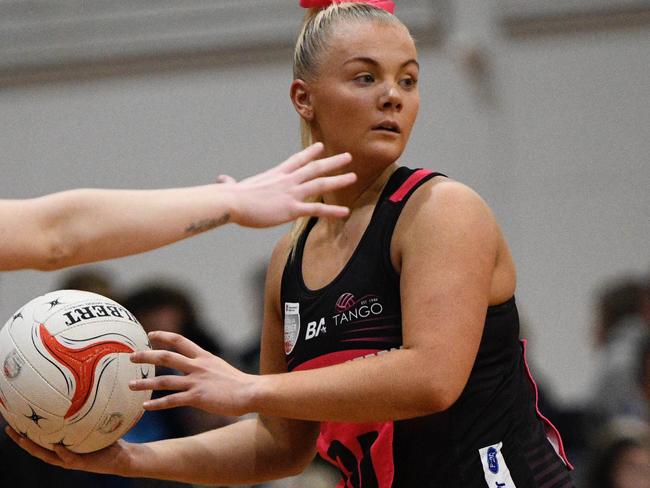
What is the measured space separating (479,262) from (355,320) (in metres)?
0.35

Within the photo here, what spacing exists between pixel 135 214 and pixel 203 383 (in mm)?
427

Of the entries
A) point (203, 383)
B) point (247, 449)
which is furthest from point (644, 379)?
point (203, 383)

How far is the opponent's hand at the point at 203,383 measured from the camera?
2459mm

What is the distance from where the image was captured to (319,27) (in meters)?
2.94

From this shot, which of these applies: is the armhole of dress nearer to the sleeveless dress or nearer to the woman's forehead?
the sleeveless dress

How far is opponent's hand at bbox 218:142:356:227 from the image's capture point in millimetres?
2346

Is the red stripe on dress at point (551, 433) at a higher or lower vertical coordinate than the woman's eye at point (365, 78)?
lower

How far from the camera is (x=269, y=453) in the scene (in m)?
3.15

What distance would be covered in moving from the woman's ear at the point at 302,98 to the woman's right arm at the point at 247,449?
1.34 ft

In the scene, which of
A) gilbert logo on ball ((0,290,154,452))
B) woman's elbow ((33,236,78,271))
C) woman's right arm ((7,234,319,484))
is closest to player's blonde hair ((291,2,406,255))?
woman's right arm ((7,234,319,484))

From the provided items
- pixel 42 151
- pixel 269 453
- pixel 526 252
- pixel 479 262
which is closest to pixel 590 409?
pixel 526 252

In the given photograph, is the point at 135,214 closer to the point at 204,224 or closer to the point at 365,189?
the point at 204,224

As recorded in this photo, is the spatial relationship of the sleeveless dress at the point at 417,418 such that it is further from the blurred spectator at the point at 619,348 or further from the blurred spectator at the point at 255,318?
the blurred spectator at the point at 619,348

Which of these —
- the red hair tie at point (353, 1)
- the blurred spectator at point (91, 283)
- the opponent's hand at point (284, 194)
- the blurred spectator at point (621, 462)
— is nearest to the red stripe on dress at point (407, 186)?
the opponent's hand at point (284, 194)
